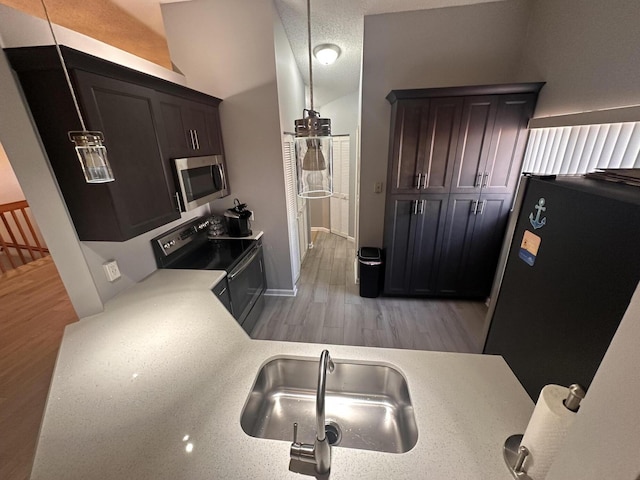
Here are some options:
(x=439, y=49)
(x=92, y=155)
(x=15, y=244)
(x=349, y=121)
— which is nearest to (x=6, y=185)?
(x=15, y=244)

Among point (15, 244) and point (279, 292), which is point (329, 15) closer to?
point (279, 292)

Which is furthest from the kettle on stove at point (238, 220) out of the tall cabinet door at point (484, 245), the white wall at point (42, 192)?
the tall cabinet door at point (484, 245)

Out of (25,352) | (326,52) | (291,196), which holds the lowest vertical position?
(25,352)

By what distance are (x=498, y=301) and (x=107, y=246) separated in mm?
2348

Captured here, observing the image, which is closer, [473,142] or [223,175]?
[473,142]

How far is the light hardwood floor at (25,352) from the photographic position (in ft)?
4.94

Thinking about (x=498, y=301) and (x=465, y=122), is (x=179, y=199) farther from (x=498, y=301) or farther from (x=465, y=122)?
(x=465, y=122)

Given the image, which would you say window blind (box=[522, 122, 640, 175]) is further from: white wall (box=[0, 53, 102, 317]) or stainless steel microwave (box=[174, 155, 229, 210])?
white wall (box=[0, 53, 102, 317])

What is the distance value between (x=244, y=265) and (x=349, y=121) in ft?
11.9

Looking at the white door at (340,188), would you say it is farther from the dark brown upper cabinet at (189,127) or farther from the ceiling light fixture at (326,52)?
the dark brown upper cabinet at (189,127)

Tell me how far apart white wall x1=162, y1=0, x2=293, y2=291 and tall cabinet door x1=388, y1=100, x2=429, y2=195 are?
1.18 m

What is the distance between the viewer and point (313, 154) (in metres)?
1.03

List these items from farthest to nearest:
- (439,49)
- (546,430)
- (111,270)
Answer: (439,49) < (111,270) < (546,430)

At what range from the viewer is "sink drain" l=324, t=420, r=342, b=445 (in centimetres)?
105
